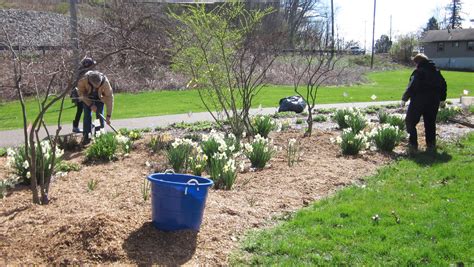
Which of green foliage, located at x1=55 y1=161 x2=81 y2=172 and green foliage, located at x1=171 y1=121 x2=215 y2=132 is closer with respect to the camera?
green foliage, located at x1=55 y1=161 x2=81 y2=172

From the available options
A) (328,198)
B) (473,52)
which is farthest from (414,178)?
(473,52)

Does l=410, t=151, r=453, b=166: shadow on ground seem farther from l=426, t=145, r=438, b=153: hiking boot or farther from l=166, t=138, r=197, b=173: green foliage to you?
l=166, t=138, r=197, b=173: green foliage

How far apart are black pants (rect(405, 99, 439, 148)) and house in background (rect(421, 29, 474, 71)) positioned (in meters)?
62.5

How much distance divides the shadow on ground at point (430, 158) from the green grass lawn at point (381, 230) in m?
1.03

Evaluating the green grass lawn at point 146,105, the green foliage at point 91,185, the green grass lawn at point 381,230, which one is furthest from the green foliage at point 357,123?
the green foliage at point 91,185

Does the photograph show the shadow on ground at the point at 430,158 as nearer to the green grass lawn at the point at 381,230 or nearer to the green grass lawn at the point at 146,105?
the green grass lawn at the point at 381,230

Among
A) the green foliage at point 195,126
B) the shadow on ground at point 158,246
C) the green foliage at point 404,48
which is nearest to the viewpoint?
the shadow on ground at point 158,246

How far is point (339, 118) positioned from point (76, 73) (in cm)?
739

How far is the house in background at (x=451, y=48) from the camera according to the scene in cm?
6944

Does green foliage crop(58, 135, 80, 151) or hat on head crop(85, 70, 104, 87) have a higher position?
hat on head crop(85, 70, 104, 87)

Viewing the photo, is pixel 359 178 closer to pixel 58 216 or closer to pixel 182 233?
pixel 182 233

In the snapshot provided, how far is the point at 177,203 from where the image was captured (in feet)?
14.2

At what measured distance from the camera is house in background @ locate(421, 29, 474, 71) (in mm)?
69438

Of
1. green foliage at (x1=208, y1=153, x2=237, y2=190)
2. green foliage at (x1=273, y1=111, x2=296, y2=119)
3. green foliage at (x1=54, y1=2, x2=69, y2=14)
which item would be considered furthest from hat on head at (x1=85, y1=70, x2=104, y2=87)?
green foliage at (x1=54, y1=2, x2=69, y2=14)
